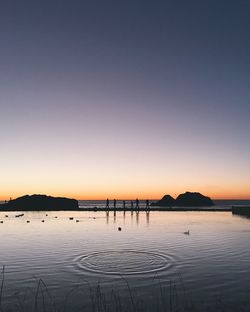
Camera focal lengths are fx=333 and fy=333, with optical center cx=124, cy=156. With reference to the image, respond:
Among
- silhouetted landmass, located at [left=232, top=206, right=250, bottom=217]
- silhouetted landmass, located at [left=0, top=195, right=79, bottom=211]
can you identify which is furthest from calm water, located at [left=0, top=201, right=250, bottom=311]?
silhouetted landmass, located at [left=0, top=195, right=79, bottom=211]

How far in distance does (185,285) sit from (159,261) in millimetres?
7551

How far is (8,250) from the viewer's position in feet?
111

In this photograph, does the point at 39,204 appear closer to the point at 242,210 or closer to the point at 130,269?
the point at 242,210

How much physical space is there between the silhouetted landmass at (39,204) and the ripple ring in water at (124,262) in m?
107

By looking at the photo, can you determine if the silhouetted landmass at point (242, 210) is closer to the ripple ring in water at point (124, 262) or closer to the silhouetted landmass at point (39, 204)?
the ripple ring in water at point (124, 262)

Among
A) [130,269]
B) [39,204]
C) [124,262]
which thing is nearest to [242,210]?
[124,262]

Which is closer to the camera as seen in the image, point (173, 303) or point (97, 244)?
point (173, 303)

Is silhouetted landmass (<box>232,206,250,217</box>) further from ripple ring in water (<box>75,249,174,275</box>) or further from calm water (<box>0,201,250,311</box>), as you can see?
ripple ring in water (<box>75,249,174,275</box>)

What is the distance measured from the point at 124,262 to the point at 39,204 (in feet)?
404

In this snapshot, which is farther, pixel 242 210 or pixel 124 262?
pixel 242 210

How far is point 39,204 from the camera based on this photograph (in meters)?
143

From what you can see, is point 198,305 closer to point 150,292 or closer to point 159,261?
point 150,292

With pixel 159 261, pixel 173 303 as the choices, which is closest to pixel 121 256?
pixel 159 261

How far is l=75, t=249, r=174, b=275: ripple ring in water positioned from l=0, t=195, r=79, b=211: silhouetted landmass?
107m
